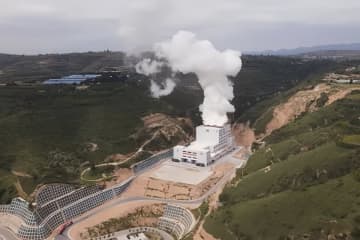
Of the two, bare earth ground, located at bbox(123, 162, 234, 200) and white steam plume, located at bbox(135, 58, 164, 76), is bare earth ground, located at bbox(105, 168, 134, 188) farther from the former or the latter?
white steam plume, located at bbox(135, 58, 164, 76)

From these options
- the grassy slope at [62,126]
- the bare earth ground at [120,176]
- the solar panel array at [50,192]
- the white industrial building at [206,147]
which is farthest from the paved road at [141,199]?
the white industrial building at [206,147]

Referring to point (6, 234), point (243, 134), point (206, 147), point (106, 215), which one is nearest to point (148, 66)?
point (243, 134)

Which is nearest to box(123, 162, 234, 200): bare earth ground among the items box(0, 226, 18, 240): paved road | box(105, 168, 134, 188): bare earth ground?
box(105, 168, 134, 188): bare earth ground

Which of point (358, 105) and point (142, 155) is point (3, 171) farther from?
point (358, 105)

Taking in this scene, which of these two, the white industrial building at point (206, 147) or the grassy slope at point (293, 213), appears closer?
the grassy slope at point (293, 213)

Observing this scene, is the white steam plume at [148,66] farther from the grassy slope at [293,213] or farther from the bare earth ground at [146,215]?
the grassy slope at [293,213]

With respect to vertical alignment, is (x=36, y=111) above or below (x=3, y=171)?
above

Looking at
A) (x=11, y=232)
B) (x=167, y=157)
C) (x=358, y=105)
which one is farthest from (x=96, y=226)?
(x=358, y=105)
